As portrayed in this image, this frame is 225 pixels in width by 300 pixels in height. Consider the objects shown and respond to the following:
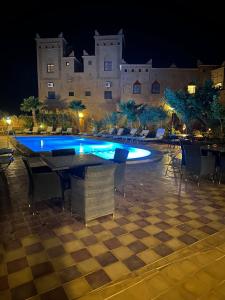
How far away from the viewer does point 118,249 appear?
2.66 metres

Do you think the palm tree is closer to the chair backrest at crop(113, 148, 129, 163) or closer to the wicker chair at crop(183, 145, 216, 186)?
the wicker chair at crop(183, 145, 216, 186)

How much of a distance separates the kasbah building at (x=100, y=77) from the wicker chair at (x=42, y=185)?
2033 cm

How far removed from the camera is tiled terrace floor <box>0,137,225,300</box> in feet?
6.78

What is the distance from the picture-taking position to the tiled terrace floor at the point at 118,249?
6.78 ft

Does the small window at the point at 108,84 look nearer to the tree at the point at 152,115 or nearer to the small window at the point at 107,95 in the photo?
the small window at the point at 107,95

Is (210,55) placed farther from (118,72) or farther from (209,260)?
(209,260)

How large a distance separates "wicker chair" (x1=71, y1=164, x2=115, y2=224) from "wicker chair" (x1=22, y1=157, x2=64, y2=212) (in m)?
0.54

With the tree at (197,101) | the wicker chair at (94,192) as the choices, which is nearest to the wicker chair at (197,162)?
the wicker chair at (94,192)

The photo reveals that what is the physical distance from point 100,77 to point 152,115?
9.20 metres

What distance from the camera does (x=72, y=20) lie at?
28047 millimetres

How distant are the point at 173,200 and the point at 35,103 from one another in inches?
821

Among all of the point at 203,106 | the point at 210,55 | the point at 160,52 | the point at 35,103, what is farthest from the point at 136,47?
the point at 203,106

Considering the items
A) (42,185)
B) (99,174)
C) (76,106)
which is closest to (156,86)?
(76,106)

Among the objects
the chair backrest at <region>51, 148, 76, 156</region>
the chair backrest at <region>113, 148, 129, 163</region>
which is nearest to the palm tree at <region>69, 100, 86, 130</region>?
the chair backrest at <region>51, 148, 76, 156</region>
